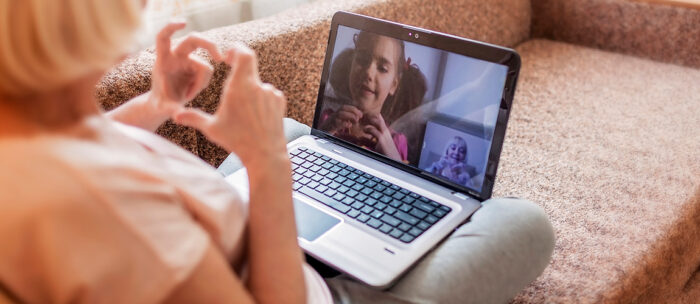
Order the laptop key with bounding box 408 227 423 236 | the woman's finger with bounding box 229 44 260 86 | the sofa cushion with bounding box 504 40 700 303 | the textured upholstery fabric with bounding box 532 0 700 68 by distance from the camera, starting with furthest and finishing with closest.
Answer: the textured upholstery fabric with bounding box 532 0 700 68 < the sofa cushion with bounding box 504 40 700 303 < the laptop key with bounding box 408 227 423 236 < the woman's finger with bounding box 229 44 260 86

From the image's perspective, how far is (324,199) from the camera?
0.90 meters

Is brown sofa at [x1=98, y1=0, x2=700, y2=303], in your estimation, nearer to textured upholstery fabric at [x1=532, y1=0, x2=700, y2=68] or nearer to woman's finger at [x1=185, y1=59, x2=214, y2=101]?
textured upholstery fabric at [x1=532, y1=0, x2=700, y2=68]

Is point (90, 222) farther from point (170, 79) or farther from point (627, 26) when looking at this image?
point (627, 26)

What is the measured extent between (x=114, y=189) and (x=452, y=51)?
1.90 feet

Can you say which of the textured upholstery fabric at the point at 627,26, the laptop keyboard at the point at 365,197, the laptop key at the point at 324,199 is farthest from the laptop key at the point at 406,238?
the textured upholstery fabric at the point at 627,26

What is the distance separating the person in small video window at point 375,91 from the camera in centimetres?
94

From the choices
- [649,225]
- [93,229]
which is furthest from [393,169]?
[93,229]

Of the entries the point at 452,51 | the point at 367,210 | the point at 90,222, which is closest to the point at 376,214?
the point at 367,210

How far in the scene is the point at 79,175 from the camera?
1.45 ft

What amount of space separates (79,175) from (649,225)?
0.90 m

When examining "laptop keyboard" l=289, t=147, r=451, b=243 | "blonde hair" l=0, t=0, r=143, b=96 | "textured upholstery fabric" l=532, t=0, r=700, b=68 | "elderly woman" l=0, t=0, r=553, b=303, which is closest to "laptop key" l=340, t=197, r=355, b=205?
"laptop keyboard" l=289, t=147, r=451, b=243

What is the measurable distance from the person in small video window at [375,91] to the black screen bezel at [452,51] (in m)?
0.01

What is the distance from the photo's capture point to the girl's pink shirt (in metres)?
0.43

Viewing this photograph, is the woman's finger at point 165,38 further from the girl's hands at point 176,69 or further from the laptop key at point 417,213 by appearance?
the laptop key at point 417,213
